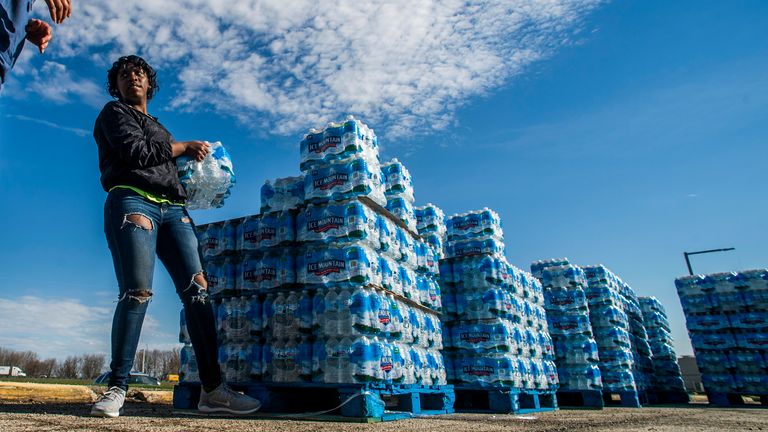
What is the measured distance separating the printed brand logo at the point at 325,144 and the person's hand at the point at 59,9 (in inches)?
128

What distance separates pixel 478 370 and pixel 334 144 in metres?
3.54

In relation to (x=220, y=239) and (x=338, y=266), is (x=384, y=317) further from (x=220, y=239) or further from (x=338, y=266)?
(x=220, y=239)

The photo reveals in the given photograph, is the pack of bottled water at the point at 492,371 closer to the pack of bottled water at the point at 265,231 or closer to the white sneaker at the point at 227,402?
the pack of bottled water at the point at 265,231

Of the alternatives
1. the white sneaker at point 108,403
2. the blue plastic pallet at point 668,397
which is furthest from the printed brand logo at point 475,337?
the blue plastic pallet at point 668,397

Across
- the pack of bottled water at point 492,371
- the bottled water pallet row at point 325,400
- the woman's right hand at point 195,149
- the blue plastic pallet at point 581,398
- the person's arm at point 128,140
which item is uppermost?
the woman's right hand at point 195,149

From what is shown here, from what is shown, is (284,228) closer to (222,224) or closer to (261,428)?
(222,224)

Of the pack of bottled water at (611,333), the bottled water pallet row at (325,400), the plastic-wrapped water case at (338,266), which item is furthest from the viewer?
the pack of bottled water at (611,333)

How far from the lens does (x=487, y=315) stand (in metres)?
6.62

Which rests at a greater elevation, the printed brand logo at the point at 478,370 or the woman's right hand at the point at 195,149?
the woman's right hand at the point at 195,149

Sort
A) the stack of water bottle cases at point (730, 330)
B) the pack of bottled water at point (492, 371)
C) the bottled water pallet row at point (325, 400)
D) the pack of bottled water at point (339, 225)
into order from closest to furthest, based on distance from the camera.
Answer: the bottled water pallet row at point (325, 400), the pack of bottled water at point (339, 225), the pack of bottled water at point (492, 371), the stack of water bottle cases at point (730, 330)

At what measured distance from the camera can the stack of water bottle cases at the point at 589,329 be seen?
8.67m

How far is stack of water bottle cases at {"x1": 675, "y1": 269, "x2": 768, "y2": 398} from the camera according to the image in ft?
34.3

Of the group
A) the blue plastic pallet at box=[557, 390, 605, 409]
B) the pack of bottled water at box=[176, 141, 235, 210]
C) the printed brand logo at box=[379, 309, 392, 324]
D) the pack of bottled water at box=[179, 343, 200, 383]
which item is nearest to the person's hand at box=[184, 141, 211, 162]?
the pack of bottled water at box=[176, 141, 235, 210]

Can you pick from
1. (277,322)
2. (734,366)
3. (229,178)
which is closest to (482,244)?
(277,322)
